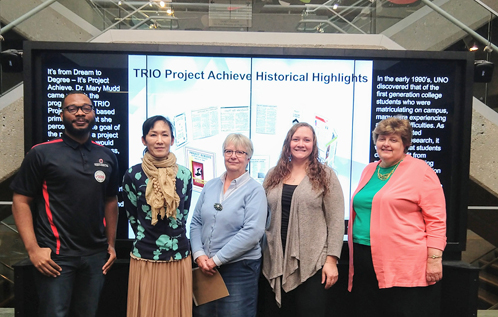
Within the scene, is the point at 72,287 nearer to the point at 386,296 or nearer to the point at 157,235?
the point at 157,235

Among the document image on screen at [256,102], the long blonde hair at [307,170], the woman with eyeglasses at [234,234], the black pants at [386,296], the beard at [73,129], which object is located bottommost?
the black pants at [386,296]

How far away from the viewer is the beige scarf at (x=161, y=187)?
2.16 m

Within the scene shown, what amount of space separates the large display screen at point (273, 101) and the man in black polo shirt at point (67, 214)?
840 mm

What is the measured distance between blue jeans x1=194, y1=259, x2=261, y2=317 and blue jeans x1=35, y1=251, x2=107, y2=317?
84 cm

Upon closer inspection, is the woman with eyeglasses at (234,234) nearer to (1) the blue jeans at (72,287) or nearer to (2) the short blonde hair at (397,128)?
(1) the blue jeans at (72,287)

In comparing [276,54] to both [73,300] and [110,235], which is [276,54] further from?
[73,300]

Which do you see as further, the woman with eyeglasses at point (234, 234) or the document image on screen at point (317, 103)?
the document image on screen at point (317, 103)

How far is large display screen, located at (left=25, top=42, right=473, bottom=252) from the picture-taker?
313 cm

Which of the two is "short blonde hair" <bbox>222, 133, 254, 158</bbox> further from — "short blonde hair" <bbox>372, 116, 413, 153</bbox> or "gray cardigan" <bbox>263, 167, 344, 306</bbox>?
"short blonde hair" <bbox>372, 116, 413, 153</bbox>

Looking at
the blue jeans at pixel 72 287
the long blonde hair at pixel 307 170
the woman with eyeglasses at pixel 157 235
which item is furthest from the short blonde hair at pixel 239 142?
the blue jeans at pixel 72 287

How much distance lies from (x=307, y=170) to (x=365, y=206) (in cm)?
47

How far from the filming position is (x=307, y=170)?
240 cm

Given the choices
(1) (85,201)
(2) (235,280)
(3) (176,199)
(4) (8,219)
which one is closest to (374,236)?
(2) (235,280)

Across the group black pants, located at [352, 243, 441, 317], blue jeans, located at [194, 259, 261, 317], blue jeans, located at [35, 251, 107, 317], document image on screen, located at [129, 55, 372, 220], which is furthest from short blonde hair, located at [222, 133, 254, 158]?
blue jeans, located at [35, 251, 107, 317]
